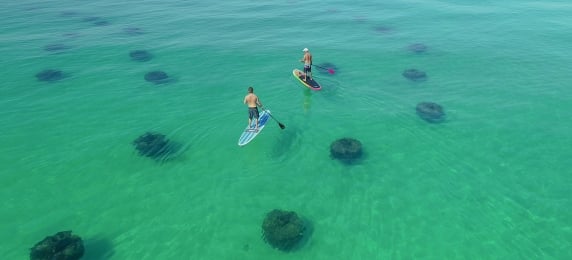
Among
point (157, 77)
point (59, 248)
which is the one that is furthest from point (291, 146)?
point (157, 77)

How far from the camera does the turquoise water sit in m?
16.1

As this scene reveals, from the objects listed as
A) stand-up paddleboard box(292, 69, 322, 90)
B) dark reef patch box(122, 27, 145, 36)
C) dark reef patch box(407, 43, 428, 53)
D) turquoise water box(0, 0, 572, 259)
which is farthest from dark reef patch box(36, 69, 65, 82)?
dark reef patch box(407, 43, 428, 53)

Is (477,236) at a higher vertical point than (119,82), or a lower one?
lower

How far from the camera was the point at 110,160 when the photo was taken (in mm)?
20734

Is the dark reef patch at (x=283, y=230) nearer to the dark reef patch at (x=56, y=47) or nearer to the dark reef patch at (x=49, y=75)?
the dark reef patch at (x=49, y=75)

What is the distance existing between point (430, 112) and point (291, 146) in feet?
37.6

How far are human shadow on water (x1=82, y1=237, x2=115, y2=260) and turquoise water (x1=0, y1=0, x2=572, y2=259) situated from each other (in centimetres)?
Result: 6

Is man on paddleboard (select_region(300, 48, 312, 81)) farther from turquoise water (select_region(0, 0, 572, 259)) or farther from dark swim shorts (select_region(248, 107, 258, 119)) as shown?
dark swim shorts (select_region(248, 107, 258, 119))

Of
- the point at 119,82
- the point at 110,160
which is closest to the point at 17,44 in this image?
the point at 119,82

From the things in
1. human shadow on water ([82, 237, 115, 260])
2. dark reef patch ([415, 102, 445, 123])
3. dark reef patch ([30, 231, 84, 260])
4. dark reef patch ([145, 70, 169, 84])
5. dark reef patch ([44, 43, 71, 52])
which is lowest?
human shadow on water ([82, 237, 115, 260])

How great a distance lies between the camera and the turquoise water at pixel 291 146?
16.1 m

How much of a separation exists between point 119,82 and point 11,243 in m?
18.0

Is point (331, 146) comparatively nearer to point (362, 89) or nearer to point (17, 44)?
point (362, 89)

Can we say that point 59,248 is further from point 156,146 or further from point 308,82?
point 308,82
